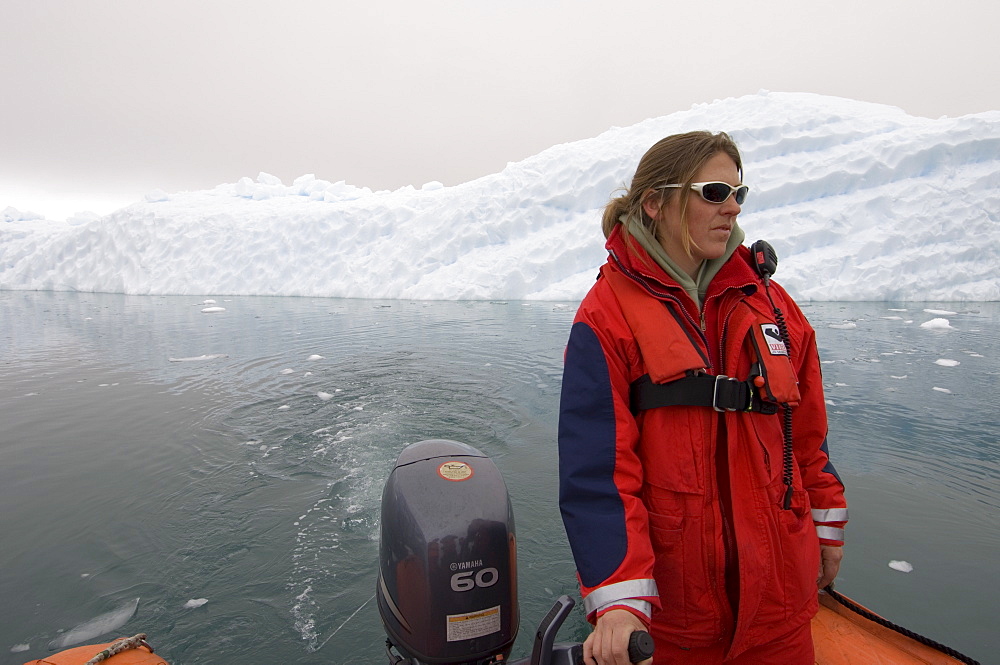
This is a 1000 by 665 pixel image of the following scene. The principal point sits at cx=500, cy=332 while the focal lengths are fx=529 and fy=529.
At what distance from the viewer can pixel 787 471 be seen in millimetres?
1226

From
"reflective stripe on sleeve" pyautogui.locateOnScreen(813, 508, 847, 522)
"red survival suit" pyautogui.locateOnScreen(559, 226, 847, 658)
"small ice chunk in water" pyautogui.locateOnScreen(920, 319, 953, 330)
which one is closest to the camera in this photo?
"red survival suit" pyautogui.locateOnScreen(559, 226, 847, 658)

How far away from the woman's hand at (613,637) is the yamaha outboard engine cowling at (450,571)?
523mm

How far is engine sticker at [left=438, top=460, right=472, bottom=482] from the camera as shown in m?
1.67

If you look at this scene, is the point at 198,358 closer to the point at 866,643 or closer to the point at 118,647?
the point at 118,647

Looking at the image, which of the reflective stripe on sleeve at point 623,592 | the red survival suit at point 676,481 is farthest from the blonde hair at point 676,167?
the reflective stripe on sleeve at point 623,592

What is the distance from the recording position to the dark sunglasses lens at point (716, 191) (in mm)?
1188

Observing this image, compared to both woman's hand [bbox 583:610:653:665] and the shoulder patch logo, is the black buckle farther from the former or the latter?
woman's hand [bbox 583:610:653:665]

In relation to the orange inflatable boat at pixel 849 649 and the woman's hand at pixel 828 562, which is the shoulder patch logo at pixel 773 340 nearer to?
the woman's hand at pixel 828 562

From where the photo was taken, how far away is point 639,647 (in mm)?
980

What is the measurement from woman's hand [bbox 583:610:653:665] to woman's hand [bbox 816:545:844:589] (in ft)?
2.28

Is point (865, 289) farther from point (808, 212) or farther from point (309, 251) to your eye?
point (309, 251)

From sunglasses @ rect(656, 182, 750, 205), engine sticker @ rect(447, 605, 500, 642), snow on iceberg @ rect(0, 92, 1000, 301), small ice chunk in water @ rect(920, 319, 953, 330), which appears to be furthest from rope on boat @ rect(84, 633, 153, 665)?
snow on iceberg @ rect(0, 92, 1000, 301)

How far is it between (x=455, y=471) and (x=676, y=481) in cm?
79

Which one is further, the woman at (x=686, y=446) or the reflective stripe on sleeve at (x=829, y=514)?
the reflective stripe on sleeve at (x=829, y=514)
